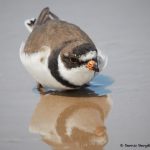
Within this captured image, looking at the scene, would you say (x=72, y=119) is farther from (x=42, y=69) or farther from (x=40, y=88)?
(x=40, y=88)

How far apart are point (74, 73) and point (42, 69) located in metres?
0.32

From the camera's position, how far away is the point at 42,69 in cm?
514

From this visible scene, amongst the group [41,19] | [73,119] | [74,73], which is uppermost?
[41,19]

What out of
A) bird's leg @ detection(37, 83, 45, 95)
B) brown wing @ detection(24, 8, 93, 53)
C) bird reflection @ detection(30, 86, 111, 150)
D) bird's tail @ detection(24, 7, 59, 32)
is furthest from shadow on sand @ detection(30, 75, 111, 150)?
bird's tail @ detection(24, 7, 59, 32)

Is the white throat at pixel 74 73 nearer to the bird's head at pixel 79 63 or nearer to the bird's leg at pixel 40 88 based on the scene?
the bird's head at pixel 79 63

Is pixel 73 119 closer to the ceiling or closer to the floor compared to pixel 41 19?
closer to the floor

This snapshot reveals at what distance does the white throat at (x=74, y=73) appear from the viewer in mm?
4982

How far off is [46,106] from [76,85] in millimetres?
334

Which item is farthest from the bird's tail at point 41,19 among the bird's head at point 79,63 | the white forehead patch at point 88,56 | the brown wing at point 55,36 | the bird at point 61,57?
the white forehead patch at point 88,56

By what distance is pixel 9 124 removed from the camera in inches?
193

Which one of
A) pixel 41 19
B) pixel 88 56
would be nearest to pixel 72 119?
pixel 88 56

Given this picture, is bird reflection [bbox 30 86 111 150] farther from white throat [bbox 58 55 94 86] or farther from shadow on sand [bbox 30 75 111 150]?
white throat [bbox 58 55 94 86]

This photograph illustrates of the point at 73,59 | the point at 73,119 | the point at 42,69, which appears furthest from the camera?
the point at 42,69

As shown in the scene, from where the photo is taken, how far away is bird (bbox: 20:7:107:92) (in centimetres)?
493
